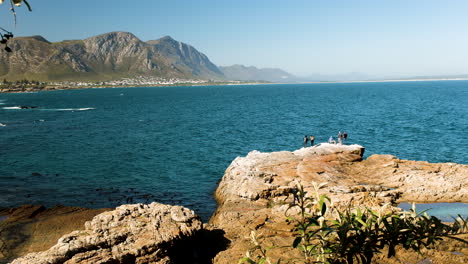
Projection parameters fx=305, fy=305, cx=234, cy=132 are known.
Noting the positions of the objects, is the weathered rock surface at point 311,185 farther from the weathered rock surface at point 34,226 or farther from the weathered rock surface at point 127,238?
the weathered rock surface at point 34,226

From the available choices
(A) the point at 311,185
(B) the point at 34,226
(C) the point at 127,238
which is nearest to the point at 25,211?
(B) the point at 34,226

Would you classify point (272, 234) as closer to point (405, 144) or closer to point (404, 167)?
point (404, 167)

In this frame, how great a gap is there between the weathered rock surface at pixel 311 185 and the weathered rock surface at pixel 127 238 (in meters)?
2.71

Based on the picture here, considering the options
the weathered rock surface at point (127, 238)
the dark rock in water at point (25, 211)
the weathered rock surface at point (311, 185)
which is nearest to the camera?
the weathered rock surface at point (127, 238)

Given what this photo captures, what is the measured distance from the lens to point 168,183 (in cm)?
3309

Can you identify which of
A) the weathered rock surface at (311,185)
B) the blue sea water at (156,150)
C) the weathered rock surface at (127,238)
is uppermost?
the weathered rock surface at (127,238)

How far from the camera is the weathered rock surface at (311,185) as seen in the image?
18969 mm

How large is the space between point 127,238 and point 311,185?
1554 cm

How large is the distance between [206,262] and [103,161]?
31029 mm

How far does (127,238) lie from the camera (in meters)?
14.2

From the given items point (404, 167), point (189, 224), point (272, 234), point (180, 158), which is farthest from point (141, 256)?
point (180, 158)

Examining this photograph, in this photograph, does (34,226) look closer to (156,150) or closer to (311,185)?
(311,185)

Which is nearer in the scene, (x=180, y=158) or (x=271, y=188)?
(x=271, y=188)

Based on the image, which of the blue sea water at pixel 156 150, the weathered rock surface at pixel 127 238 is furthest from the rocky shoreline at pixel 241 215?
the blue sea water at pixel 156 150
